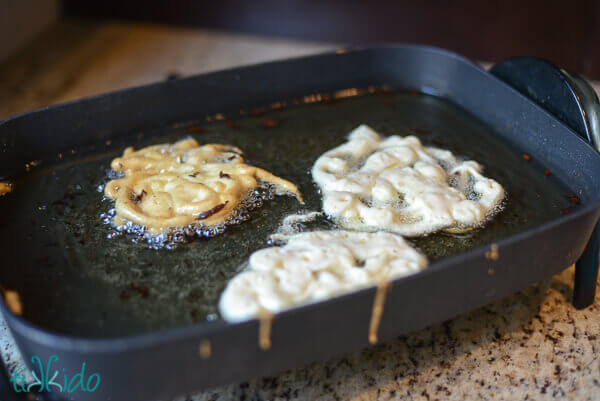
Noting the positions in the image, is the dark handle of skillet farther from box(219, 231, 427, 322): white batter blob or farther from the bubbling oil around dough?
the bubbling oil around dough

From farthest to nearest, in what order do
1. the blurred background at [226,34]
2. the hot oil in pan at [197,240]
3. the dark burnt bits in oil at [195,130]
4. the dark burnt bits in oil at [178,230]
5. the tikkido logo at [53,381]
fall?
the blurred background at [226,34] < the dark burnt bits in oil at [195,130] < the dark burnt bits in oil at [178,230] < the hot oil in pan at [197,240] < the tikkido logo at [53,381]

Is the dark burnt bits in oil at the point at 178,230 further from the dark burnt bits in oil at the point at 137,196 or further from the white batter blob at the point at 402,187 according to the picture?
the white batter blob at the point at 402,187

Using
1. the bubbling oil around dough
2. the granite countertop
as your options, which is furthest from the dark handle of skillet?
the bubbling oil around dough

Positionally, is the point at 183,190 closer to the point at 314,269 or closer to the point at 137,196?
the point at 137,196

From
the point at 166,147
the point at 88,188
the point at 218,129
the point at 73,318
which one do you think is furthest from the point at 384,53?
the point at 73,318

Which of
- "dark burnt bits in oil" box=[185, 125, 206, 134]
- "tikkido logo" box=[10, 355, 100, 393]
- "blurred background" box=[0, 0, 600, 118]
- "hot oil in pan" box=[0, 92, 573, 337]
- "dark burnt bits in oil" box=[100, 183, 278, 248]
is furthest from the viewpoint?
"blurred background" box=[0, 0, 600, 118]

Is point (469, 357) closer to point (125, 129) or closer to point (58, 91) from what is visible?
point (125, 129)

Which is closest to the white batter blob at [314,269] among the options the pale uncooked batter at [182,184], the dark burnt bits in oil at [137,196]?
the pale uncooked batter at [182,184]
